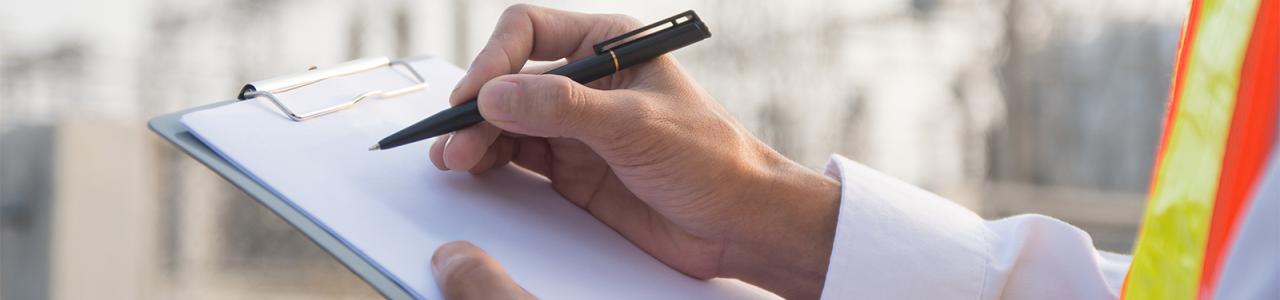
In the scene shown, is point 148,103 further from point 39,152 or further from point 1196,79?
point 1196,79

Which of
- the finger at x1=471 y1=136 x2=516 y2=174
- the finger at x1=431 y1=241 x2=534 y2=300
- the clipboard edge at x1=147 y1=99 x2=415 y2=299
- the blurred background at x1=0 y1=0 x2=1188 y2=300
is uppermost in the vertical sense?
the clipboard edge at x1=147 y1=99 x2=415 y2=299

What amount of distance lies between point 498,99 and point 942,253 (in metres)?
0.26

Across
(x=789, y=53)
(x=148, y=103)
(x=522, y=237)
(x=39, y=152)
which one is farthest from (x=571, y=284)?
(x=789, y=53)

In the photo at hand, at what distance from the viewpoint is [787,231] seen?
0.69m

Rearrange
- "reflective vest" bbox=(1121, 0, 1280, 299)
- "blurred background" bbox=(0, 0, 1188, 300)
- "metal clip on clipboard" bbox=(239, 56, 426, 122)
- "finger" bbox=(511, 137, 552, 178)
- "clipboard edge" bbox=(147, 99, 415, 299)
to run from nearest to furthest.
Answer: "reflective vest" bbox=(1121, 0, 1280, 299) < "clipboard edge" bbox=(147, 99, 415, 299) < "metal clip on clipboard" bbox=(239, 56, 426, 122) < "finger" bbox=(511, 137, 552, 178) < "blurred background" bbox=(0, 0, 1188, 300)

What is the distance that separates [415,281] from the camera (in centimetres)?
50

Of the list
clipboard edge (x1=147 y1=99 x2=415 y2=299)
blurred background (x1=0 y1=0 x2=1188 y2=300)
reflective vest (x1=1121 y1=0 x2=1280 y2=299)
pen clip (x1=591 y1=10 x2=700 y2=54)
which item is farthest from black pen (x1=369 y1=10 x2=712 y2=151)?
blurred background (x1=0 y1=0 x2=1188 y2=300)

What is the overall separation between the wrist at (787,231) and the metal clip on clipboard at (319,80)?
0.72 ft

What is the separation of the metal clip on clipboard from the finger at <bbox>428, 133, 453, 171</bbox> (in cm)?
6

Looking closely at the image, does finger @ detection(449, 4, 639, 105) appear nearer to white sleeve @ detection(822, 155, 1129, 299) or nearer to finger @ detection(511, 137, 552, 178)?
finger @ detection(511, 137, 552, 178)

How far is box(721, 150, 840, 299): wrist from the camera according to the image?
68 cm

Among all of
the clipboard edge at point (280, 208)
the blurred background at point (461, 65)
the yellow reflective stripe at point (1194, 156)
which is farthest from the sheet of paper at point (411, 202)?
the blurred background at point (461, 65)

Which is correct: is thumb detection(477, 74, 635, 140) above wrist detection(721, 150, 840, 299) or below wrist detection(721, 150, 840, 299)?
above

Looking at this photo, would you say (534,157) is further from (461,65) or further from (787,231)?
(461,65)
